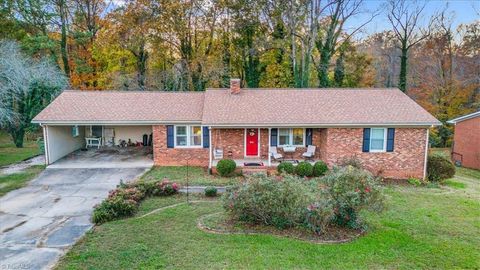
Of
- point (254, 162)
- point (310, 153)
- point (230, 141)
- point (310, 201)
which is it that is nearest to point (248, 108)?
point (230, 141)

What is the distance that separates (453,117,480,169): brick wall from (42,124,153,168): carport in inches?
802

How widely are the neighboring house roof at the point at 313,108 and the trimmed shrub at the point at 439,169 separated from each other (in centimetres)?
194

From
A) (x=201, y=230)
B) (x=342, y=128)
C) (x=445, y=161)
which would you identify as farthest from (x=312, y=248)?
(x=445, y=161)

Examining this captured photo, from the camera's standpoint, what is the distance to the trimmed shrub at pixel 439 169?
51.8 feet

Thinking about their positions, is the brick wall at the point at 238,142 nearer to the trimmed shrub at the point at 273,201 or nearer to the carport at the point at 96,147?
the carport at the point at 96,147

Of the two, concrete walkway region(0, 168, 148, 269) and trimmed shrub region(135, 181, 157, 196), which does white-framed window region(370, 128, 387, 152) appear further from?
concrete walkway region(0, 168, 148, 269)

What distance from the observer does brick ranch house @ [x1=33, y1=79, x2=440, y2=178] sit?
1593 cm

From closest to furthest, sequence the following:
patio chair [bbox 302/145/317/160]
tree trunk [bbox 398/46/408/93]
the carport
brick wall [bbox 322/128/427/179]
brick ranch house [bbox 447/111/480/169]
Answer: brick wall [bbox 322/128/427/179] → patio chair [bbox 302/145/317/160] → the carport → brick ranch house [bbox 447/111/480/169] → tree trunk [bbox 398/46/408/93]

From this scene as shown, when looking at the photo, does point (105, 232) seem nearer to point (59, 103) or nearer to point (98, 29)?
point (59, 103)

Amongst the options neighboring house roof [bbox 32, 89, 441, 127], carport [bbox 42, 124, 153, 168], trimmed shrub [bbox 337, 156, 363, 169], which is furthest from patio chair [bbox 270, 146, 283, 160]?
carport [bbox 42, 124, 153, 168]

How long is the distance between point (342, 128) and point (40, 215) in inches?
499

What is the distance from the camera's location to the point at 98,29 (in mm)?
29906

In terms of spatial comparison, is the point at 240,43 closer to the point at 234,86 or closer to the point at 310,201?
the point at 234,86

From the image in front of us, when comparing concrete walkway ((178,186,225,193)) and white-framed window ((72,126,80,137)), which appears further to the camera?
white-framed window ((72,126,80,137))
